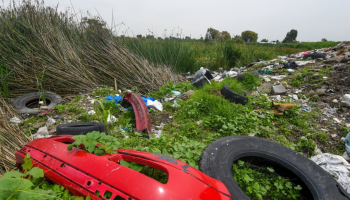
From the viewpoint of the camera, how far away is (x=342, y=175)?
1901 millimetres

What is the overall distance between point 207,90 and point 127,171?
359 cm

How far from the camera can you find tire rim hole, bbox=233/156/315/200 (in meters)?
1.76

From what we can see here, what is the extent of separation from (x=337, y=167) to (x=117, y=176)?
250 centimetres

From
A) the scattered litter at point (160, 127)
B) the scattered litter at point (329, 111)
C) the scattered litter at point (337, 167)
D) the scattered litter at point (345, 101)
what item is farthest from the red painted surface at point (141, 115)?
the scattered litter at point (345, 101)

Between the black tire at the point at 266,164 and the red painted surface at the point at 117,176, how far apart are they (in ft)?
1.53

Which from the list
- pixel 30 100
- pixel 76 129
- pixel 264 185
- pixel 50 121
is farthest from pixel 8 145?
pixel 264 185

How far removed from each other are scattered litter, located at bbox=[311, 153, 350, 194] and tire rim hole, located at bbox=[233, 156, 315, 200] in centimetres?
45

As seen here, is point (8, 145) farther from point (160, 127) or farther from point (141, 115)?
point (160, 127)

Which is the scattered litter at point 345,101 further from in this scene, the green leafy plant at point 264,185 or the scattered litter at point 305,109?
the green leafy plant at point 264,185

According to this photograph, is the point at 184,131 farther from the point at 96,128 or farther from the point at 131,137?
the point at 96,128

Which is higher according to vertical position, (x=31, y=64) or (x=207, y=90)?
(x=31, y=64)

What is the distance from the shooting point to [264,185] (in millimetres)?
1853

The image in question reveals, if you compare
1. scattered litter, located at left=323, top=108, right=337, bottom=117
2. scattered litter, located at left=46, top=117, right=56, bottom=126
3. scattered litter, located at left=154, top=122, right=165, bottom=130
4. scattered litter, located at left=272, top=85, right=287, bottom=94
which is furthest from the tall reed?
scattered litter, located at left=323, top=108, right=337, bottom=117

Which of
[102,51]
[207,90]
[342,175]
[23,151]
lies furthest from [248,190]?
[102,51]
